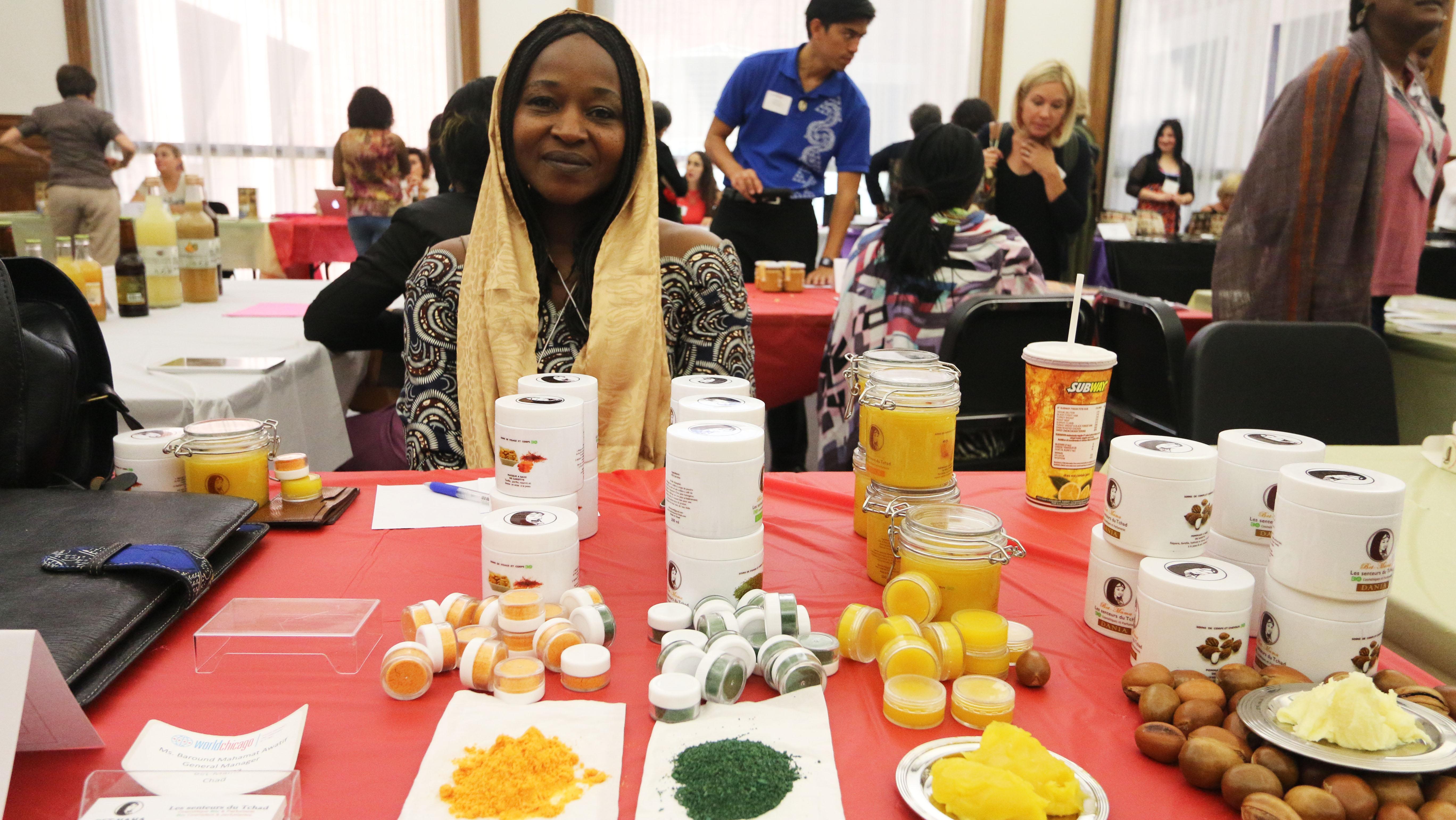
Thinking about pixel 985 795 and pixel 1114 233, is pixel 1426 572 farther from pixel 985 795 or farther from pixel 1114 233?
pixel 1114 233

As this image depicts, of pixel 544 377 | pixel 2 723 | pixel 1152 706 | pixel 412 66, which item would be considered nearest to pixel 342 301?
pixel 544 377

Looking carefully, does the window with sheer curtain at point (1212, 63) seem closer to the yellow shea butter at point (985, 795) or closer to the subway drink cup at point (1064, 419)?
the subway drink cup at point (1064, 419)

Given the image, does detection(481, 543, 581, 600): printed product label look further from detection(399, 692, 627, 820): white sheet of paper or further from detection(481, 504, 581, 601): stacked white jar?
detection(399, 692, 627, 820): white sheet of paper

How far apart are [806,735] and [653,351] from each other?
3.86 ft

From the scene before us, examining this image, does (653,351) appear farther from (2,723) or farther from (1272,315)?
(1272,315)

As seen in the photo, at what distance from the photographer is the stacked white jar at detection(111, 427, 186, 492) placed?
1.22 m

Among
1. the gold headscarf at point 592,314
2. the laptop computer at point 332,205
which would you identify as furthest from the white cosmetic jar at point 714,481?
the laptop computer at point 332,205

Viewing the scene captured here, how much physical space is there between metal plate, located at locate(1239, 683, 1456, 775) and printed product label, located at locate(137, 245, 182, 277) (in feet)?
10.2

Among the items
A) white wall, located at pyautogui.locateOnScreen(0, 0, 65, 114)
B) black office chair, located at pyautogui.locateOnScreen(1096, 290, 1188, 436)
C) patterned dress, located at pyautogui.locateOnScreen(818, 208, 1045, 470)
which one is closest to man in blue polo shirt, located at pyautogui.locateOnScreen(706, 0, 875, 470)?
patterned dress, located at pyautogui.locateOnScreen(818, 208, 1045, 470)

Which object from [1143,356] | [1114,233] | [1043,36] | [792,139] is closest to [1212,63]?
[1043,36]

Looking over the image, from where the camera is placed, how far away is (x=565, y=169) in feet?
5.94

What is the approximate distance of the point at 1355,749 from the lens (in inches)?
27.1

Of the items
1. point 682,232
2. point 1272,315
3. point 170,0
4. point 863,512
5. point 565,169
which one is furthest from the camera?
point 170,0

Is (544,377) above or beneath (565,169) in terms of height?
beneath
